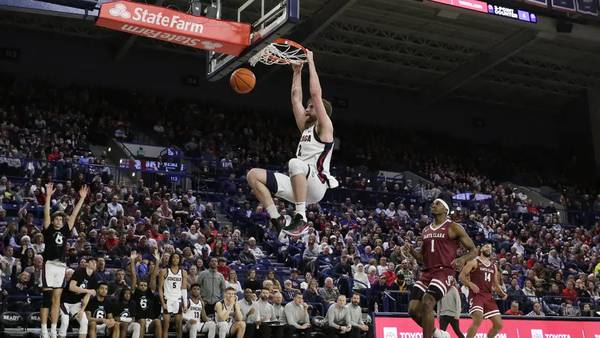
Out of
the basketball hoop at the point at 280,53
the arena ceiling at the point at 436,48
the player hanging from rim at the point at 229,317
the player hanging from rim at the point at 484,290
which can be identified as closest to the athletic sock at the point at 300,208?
the basketball hoop at the point at 280,53

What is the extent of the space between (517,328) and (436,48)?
16744 mm

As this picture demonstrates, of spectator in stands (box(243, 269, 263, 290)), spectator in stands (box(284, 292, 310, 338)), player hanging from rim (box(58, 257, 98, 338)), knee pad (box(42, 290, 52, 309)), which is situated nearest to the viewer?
knee pad (box(42, 290, 52, 309))

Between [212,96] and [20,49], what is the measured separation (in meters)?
7.69

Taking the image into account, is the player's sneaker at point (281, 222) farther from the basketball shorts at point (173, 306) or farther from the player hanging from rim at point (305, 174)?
the basketball shorts at point (173, 306)

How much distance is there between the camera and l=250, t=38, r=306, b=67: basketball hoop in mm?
10078

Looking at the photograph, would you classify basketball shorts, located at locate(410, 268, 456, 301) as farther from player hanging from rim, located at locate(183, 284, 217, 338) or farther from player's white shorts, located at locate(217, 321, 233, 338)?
player hanging from rim, located at locate(183, 284, 217, 338)

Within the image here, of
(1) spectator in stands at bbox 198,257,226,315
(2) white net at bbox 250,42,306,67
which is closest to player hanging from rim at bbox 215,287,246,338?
(1) spectator in stands at bbox 198,257,226,315

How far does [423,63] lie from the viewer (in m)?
33.1

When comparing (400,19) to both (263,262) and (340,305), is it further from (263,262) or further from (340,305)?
(340,305)

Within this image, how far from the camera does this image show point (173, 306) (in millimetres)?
14383

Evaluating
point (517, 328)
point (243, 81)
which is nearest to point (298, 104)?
point (243, 81)

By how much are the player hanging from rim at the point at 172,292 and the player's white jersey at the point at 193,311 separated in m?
0.37

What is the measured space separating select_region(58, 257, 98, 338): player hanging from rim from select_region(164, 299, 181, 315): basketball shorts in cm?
145

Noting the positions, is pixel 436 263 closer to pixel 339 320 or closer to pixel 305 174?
pixel 305 174
